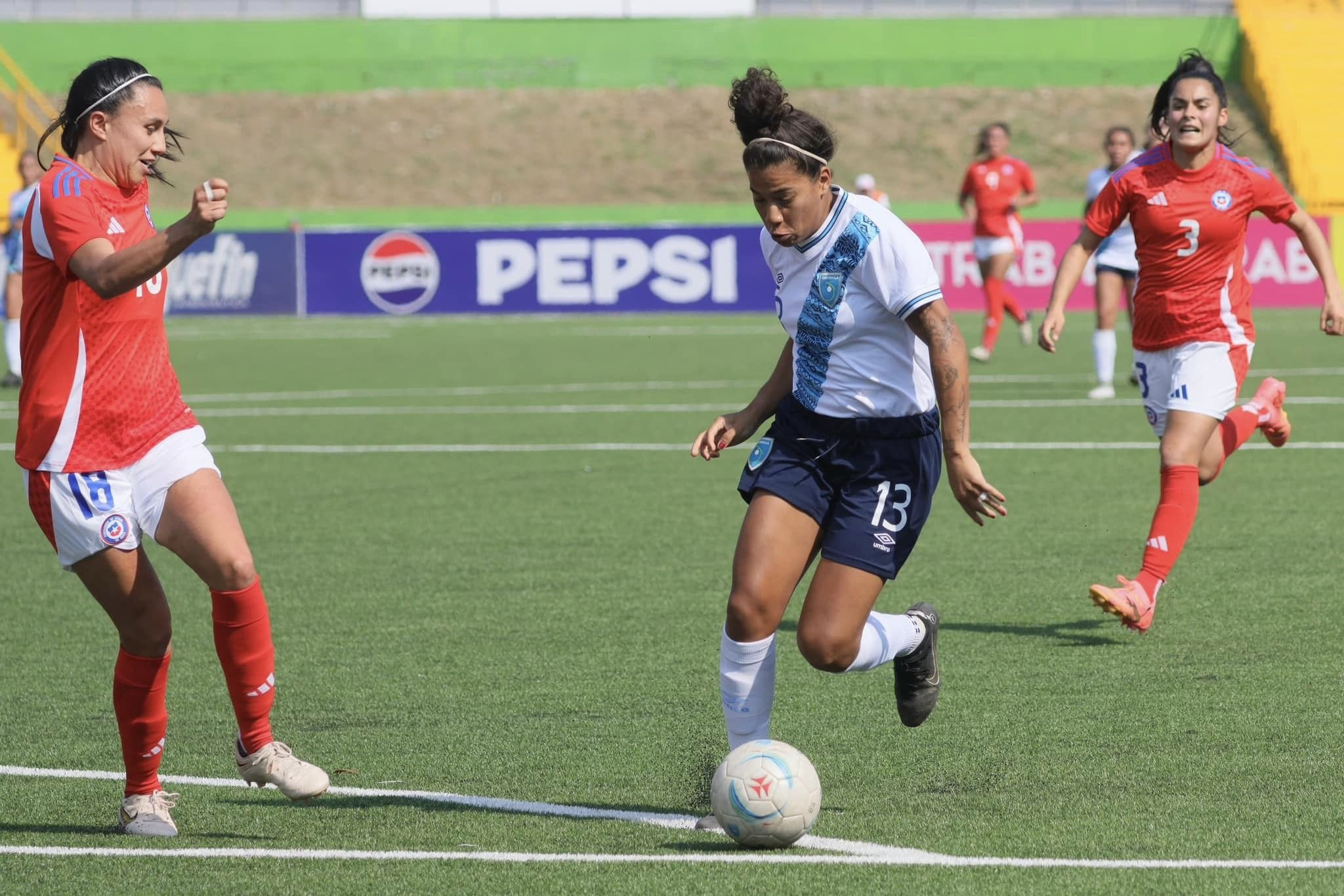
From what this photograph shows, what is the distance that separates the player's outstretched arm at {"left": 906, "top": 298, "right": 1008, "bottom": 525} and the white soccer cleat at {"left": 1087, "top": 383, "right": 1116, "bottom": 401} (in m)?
11.2

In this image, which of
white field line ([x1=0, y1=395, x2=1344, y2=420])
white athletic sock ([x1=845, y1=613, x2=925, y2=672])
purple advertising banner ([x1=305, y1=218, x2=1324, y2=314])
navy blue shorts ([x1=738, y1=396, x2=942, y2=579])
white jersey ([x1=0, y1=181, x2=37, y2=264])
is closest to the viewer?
navy blue shorts ([x1=738, y1=396, x2=942, y2=579])

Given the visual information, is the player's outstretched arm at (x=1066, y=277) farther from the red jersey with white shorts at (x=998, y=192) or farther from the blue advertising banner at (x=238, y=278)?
the blue advertising banner at (x=238, y=278)

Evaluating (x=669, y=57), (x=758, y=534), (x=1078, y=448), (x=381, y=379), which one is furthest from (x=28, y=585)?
(x=669, y=57)

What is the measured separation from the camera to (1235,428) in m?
7.91

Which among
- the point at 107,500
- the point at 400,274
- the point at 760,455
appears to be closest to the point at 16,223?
the point at 400,274

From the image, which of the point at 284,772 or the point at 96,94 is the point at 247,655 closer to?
the point at 284,772

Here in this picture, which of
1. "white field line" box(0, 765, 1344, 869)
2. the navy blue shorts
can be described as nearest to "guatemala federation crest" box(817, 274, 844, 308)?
the navy blue shorts

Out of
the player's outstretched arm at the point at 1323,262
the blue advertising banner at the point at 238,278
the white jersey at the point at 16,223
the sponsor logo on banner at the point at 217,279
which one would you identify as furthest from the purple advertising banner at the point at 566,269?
the player's outstretched arm at the point at 1323,262

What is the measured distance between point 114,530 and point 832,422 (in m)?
1.94

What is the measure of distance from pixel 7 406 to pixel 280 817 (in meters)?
13.1

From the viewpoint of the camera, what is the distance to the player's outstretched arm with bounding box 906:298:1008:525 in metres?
4.91

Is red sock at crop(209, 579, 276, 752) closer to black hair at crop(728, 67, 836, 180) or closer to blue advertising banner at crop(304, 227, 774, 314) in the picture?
black hair at crop(728, 67, 836, 180)

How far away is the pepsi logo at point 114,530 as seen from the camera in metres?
4.88

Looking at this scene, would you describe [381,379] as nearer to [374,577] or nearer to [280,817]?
[374,577]
